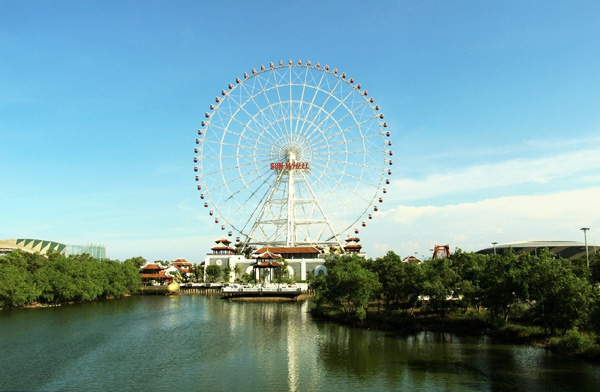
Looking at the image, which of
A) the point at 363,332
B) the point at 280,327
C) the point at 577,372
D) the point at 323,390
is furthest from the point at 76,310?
the point at 577,372

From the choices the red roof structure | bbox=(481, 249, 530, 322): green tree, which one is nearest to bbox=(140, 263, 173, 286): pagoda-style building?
the red roof structure

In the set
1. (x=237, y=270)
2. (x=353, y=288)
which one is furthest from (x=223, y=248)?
(x=353, y=288)

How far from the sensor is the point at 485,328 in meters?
40.9

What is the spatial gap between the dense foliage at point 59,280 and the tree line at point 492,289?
3560 cm

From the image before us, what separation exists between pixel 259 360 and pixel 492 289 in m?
19.1

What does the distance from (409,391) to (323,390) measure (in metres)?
4.62

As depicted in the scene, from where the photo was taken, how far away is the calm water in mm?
27438

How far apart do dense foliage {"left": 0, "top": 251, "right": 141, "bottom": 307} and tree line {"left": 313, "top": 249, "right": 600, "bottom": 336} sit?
117 feet

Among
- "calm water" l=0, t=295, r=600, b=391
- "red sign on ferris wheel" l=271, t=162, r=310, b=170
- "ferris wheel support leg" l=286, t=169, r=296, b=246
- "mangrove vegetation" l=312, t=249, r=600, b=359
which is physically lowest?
"calm water" l=0, t=295, r=600, b=391

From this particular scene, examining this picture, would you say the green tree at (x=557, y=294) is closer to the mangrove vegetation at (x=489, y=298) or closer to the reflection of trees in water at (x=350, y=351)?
the mangrove vegetation at (x=489, y=298)

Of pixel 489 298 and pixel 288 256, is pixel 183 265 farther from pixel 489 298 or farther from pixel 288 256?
pixel 489 298

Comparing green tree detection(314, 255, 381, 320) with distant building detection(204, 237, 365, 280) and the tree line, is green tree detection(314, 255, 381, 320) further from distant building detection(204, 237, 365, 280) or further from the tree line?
distant building detection(204, 237, 365, 280)

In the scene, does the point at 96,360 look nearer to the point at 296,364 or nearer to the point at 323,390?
the point at 296,364

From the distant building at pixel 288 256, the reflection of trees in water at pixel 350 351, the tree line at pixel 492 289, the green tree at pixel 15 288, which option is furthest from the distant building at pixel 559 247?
the green tree at pixel 15 288
